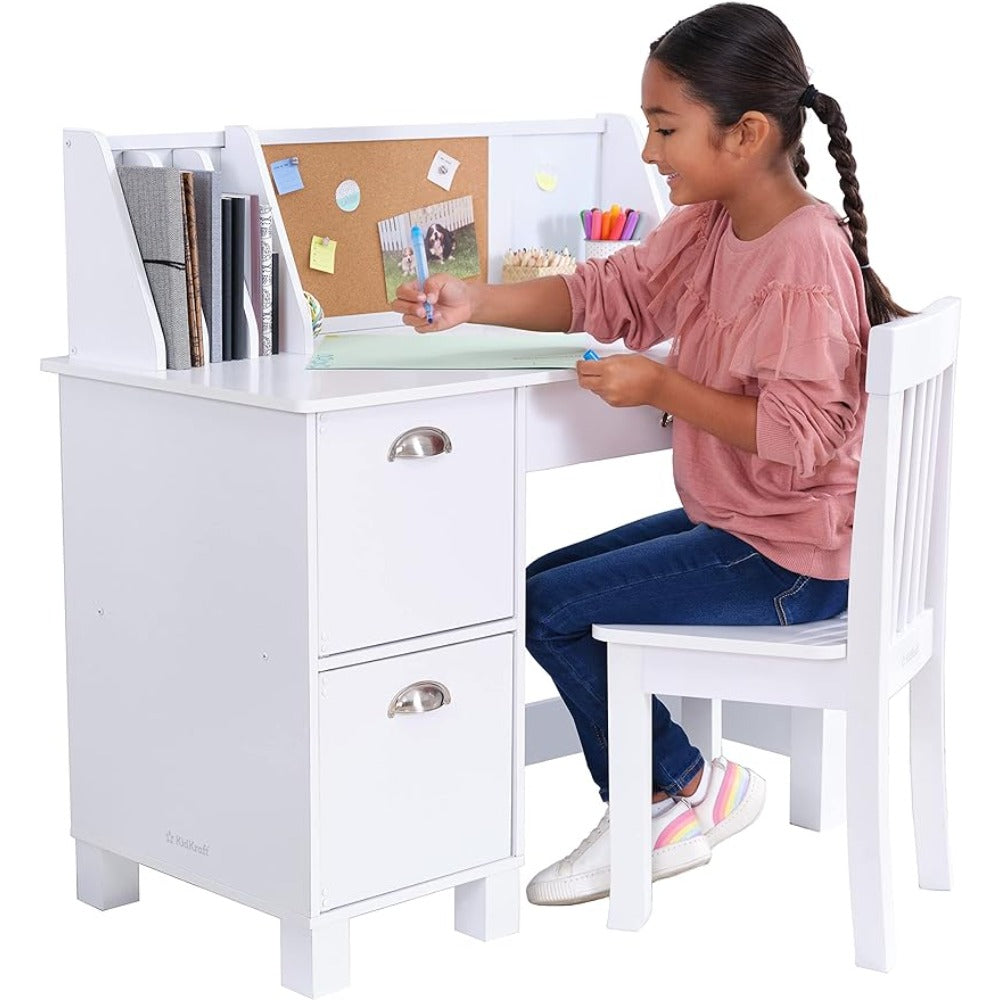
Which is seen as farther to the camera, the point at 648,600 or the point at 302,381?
the point at 648,600

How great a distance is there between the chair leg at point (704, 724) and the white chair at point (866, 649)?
0.52m

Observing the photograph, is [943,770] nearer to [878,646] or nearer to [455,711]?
[878,646]

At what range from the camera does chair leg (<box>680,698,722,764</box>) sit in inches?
140

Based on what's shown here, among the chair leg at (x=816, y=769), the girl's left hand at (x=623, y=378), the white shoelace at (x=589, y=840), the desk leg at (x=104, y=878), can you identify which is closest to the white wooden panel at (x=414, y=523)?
the girl's left hand at (x=623, y=378)

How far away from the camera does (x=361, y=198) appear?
11.0 ft

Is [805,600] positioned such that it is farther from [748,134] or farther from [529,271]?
[529,271]

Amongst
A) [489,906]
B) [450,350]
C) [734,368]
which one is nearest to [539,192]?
[450,350]

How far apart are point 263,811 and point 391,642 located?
27cm

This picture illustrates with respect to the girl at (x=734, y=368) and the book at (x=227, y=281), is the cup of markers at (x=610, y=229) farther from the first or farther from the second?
the book at (x=227, y=281)

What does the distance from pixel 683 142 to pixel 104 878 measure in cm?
132

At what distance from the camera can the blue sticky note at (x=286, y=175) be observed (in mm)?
3238

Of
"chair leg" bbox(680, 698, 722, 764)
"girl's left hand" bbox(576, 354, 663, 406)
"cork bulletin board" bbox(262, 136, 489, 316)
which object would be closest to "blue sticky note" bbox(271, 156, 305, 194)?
"cork bulletin board" bbox(262, 136, 489, 316)

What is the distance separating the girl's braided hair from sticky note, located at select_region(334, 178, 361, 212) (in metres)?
0.58

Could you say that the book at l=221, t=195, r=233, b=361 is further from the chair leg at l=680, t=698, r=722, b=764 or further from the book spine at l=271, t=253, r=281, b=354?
the chair leg at l=680, t=698, r=722, b=764
